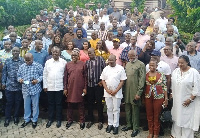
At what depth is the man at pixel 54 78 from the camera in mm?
6898

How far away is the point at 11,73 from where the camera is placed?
714cm

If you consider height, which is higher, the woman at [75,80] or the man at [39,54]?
the man at [39,54]

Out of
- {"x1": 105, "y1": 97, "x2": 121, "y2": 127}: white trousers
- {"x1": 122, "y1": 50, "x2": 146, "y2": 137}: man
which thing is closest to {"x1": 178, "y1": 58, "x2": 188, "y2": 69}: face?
{"x1": 122, "y1": 50, "x2": 146, "y2": 137}: man

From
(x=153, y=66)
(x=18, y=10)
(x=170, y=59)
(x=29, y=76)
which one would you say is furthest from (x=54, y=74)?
(x=18, y=10)

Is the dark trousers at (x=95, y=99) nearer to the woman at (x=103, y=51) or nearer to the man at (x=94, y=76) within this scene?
the man at (x=94, y=76)

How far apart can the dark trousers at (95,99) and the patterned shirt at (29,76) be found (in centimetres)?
145

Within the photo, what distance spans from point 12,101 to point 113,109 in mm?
2970

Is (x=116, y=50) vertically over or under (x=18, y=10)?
under

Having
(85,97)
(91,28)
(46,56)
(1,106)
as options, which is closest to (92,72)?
Answer: (85,97)

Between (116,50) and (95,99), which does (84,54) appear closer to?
(116,50)

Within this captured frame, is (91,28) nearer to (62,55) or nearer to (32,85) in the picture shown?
(62,55)

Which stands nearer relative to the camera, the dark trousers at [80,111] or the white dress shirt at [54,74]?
the white dress shirt at [54,74]

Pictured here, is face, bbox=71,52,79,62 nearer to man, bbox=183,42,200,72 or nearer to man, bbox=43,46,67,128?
man, bbox=43,46,67,128

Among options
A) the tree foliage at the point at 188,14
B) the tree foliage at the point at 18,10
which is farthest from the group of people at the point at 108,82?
the tree foliage at the point at 18,10
